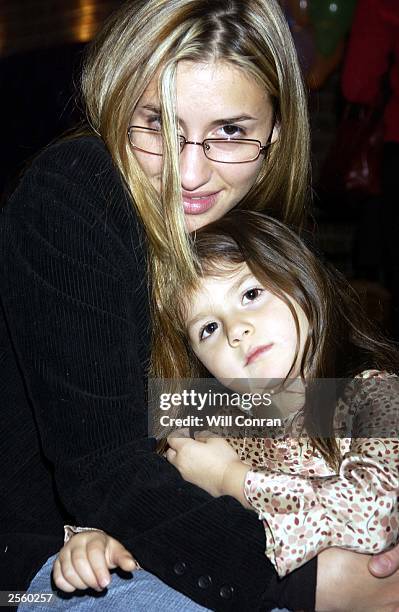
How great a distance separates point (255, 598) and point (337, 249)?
373 centimetres

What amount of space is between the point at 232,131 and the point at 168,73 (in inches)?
6.9

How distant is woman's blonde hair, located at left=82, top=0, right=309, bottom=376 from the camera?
145cm

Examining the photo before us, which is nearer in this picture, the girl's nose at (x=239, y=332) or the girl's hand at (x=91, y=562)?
the girl's hand at (x=91, y=562)

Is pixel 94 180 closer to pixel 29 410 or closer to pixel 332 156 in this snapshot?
pixel 29 410

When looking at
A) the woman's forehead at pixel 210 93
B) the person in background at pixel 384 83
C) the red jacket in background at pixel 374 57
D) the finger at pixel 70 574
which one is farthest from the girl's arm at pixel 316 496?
the red jacket in background at pixel 374 57

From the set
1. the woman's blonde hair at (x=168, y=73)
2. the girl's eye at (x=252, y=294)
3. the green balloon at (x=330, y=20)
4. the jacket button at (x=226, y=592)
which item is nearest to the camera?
the jacket button at (x=226, y=592)

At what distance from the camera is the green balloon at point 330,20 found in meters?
3.88

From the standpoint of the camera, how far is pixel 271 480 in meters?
1.27

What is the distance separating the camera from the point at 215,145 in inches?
61.0

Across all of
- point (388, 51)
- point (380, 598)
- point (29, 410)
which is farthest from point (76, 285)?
point (388, 51)

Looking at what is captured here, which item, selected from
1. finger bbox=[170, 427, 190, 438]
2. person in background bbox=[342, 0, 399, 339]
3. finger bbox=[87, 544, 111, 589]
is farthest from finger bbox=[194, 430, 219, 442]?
person in background bbox=[342, 0, 399, 339]

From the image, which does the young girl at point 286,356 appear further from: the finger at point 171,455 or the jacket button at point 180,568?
the jacket button at point 180,568

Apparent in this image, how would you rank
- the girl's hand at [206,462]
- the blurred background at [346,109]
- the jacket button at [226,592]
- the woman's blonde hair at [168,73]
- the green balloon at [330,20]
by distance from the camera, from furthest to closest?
1. the green balloon at [330,20]
2. the blurred background at [346,109]
3. the woman's blonde hair at [168,73]
4. the girl's hand at [206,462]
5. the jacket button at [226,592]

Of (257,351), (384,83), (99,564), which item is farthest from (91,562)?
(384,83)
